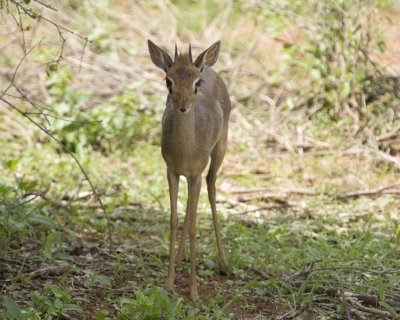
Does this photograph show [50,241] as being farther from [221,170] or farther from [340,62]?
[340,62]

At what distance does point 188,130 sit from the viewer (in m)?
4.69

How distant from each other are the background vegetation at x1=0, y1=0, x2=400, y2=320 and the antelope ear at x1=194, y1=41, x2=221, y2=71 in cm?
83

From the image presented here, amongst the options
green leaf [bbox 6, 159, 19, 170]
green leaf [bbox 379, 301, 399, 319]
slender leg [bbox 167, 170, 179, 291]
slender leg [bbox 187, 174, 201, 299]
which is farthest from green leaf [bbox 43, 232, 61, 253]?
green leaf [bbox 379, 301, 399, 319]

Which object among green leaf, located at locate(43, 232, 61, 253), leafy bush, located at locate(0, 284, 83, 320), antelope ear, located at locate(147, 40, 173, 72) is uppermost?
antelope ear, located at locate(147, 40, 173, 72)

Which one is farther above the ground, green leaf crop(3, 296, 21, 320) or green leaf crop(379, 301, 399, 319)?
green leaf crop(379, 301, 399, 319)

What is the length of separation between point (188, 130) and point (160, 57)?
49 centimetres

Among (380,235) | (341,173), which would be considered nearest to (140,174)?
(341,173)

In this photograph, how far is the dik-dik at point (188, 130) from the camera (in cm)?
448

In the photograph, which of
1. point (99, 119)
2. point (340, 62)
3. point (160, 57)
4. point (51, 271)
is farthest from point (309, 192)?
point (51, 271)

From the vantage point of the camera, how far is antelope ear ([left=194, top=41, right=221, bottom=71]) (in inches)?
183

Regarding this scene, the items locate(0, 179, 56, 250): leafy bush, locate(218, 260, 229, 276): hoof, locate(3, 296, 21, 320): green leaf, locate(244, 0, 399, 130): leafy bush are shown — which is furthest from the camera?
locate(244, 0, 399, 130): leafy bush

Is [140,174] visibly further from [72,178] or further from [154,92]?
[154,92]

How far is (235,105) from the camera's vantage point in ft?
28.9

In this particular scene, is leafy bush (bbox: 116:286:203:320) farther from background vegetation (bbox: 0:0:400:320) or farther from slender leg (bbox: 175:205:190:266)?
slender leg (bbox: 175:205:190:266)
